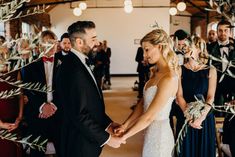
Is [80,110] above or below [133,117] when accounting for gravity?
above

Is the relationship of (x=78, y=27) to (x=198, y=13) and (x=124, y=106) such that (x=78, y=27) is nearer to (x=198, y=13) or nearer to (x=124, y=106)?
(x=124, y=106)

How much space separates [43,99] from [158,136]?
157 cm

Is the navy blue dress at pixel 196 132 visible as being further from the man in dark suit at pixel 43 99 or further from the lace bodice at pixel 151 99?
the man in dark suit at pixel 43 99

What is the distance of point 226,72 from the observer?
122 centimetres

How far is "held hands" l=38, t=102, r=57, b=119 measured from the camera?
3.73 m

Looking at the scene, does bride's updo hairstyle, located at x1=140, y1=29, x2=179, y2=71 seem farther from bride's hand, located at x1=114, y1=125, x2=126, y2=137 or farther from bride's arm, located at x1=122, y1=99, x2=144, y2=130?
bride's hand, located at x1=114, y1=125, x2=126, y2=137

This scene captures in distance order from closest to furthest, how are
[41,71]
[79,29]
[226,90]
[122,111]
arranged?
[79,29] < [41,71] < [226,90] < [122,111]

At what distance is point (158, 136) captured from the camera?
263 cm

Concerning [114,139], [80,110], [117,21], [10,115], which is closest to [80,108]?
[80,110]

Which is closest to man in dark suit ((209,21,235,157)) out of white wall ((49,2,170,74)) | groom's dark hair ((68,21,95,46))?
groom's dark hair ((68,21,95,46))

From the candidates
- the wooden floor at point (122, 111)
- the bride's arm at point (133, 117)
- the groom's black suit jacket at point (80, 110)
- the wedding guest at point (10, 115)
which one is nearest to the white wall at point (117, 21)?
the wooden floor at point (122, 111)

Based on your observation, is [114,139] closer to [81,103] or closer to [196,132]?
[81,103]

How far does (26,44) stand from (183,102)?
6.20 ft

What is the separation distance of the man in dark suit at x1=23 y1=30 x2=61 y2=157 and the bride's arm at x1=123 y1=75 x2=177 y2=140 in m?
1.46
